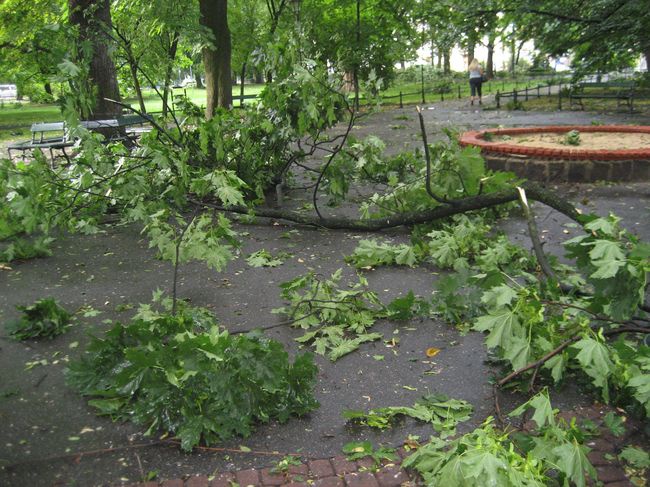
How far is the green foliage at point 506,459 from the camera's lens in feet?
7.57

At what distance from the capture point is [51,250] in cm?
695

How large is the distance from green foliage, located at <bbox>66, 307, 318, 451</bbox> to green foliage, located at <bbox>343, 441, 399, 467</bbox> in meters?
0.43

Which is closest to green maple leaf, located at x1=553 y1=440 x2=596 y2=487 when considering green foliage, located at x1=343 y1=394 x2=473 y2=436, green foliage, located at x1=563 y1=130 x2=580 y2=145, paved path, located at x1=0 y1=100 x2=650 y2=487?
paved path, located at x1=0 y1=100 x2=650 y2=487

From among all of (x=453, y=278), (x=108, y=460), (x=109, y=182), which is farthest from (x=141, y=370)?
(x=109, y=182)

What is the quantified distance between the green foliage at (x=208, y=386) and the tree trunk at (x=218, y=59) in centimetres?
1097

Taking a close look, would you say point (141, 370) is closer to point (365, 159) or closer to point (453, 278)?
point (453, 278)

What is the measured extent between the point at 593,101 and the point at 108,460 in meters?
23.0

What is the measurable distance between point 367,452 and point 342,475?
7.9 inches

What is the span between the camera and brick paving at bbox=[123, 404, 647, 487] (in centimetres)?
285

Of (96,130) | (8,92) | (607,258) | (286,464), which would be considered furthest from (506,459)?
(8,92)

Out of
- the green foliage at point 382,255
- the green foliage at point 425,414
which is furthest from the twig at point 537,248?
the green foliage at point 382,255

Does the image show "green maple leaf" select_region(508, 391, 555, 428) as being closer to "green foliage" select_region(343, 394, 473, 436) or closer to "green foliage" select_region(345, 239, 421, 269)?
"green foliage" select_region(343, 394, 473, 436)

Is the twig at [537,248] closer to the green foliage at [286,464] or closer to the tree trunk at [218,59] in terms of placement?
the green foliage at [286,464]

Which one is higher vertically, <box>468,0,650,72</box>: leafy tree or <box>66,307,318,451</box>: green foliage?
<box>468,0,650,72</box>: leafy tree
